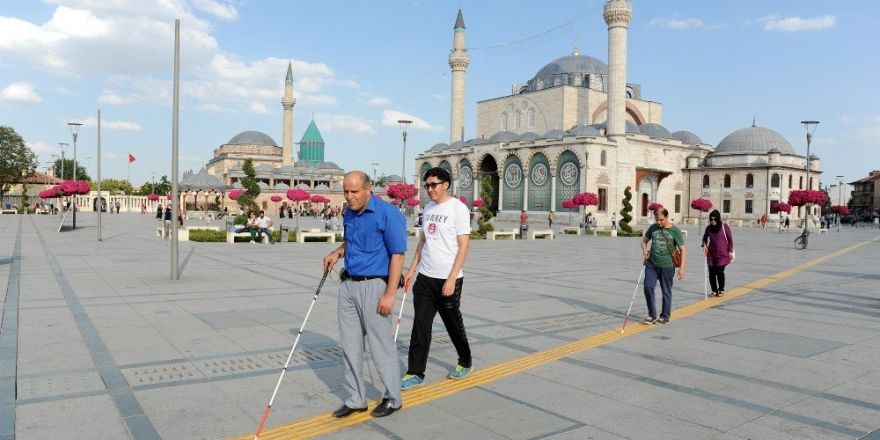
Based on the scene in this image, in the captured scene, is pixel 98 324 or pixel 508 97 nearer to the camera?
pixel 98 324

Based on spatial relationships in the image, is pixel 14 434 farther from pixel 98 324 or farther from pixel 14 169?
pixel 14 169

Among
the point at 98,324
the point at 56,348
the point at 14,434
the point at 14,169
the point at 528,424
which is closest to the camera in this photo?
the point at 14,434

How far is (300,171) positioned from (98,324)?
81789 millimetres

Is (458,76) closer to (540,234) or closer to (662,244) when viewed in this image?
(540,234)

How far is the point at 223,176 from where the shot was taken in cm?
8762

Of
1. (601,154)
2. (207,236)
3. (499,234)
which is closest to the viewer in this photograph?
(207,236)

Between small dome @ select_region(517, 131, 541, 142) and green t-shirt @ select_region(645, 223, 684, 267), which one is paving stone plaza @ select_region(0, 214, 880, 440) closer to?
green t-shirt @ select_region(645, 223, 684, 267)

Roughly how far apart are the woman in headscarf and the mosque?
4167 centimetres

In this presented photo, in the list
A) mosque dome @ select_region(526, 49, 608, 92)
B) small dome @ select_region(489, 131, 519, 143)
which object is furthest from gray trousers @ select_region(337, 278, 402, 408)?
mosque dome @ select_region(526, 49, 608, 92)

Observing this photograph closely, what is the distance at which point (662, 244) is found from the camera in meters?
8.12

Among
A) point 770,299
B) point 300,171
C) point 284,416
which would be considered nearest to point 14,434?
point 284,416

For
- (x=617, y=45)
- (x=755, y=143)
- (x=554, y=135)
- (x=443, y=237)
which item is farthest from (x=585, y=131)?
(x=443, y=237)

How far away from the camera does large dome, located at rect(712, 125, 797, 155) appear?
63.1 m

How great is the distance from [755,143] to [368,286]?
68.6m
